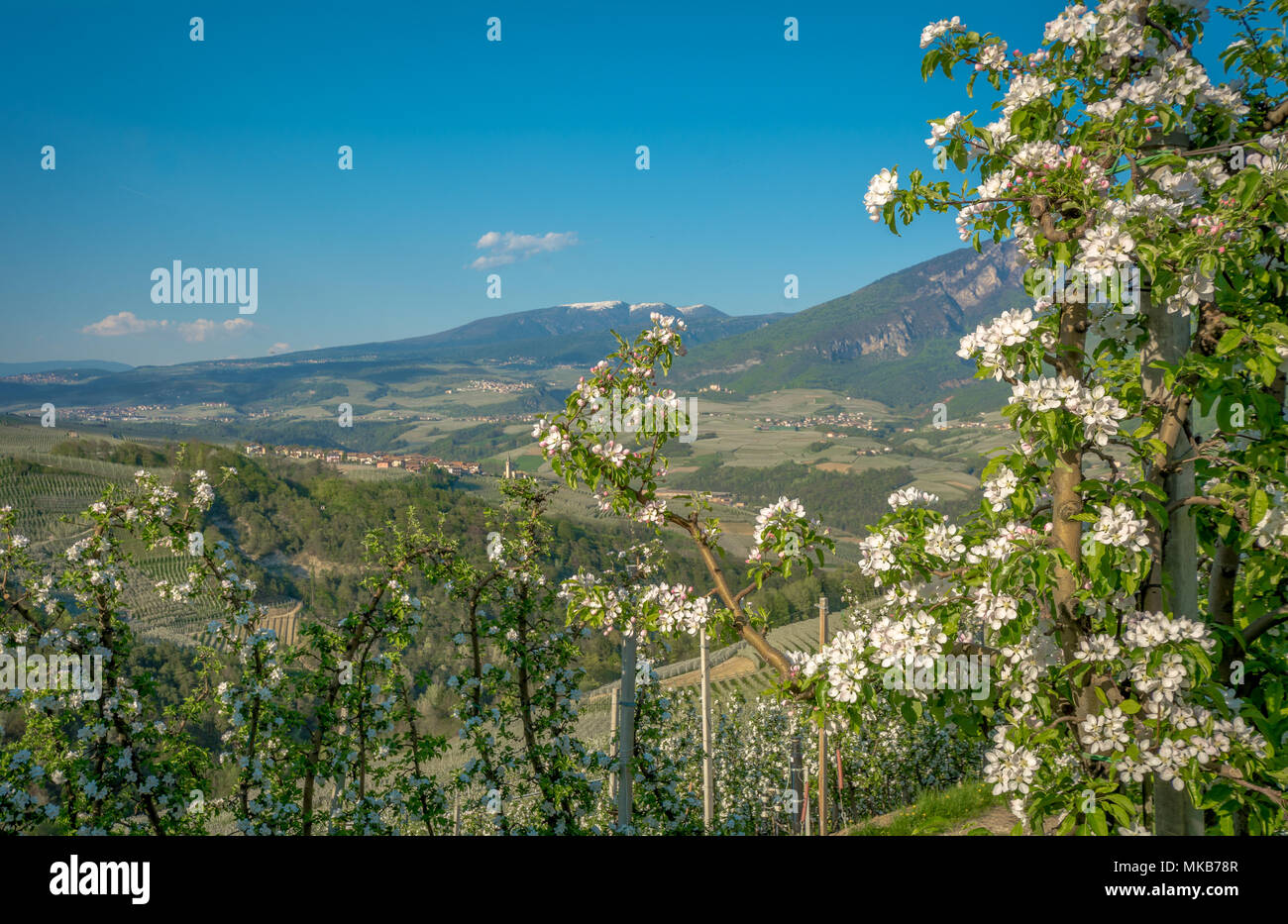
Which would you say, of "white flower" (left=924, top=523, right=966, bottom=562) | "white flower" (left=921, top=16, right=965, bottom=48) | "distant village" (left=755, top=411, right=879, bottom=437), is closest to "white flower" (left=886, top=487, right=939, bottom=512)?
"white flower" (left=924, top=523, right=966, bottom=562)

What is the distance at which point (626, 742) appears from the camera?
16.5 feet

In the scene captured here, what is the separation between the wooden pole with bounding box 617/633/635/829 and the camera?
4895 mm

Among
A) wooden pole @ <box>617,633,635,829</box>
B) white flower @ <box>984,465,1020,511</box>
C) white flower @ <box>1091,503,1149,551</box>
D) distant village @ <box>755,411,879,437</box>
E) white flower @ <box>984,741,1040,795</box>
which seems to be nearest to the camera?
white flower @ <box>1091,503,1149,551</box>

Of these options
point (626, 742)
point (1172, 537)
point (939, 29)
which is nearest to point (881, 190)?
point (939, 29)

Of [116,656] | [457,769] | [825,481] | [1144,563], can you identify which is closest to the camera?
[1144,563]

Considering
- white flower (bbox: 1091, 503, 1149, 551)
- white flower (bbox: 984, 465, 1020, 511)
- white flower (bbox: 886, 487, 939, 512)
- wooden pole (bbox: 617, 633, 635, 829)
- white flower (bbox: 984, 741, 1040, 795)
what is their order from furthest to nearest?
wooden pole (bbox: 617, 633, 635, 829), white flower (bbox: 886, 487, 939, 512), white flower (bbox: 984, 465, 1020, 511), white flower (bbox: 984, 741, 1040, 795), white flower (bbox: 1091, 503, 1149, 551)

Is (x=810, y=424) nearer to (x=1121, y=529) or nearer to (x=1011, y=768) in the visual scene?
(x=1011, y=768)

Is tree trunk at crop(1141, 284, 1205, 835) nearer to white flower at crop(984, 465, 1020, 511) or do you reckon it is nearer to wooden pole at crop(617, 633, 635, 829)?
white flower at crop(984, 465, 1020, 511)

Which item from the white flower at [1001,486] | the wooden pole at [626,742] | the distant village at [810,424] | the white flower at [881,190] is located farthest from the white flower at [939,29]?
the distant village at [810,424]

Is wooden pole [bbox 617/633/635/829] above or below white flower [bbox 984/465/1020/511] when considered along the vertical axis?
below
